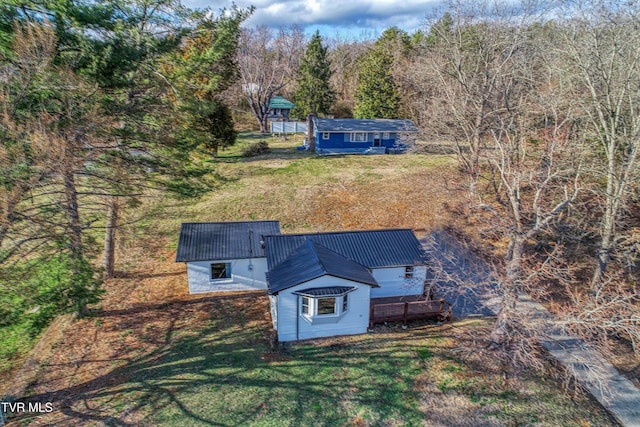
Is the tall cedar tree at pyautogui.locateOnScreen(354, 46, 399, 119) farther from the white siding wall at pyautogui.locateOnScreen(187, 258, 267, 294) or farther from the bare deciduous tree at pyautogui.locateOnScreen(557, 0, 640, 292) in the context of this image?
the white siding wall at pyautogui.locateOnScreen(187, 258, 267, 294)

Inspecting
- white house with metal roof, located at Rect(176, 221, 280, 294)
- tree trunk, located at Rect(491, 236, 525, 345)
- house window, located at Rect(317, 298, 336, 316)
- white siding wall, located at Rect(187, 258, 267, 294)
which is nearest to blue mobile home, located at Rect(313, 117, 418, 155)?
white house with metal roof, located at Rect(176, 221, 280, 294)

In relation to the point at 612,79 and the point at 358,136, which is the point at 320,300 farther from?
the point at 358,136

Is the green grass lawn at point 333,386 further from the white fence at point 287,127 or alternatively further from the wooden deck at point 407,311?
the white fence at point 287,127

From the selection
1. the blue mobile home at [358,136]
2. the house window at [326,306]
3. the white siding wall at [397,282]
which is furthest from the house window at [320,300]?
the blue mobile home at [358,136]

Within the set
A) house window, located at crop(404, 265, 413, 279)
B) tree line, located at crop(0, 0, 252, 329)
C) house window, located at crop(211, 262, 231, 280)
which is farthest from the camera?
house window, located at crop(211, 262, 231, 280)

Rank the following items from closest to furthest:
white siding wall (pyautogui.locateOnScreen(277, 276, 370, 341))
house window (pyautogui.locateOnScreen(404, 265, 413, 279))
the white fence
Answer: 1. white siding wall (pyautogui.locateOnScreen(277, 276, 370, 341))
2. house window (pyautogui.locateOnScreen(404, 265, 413, 279))
3. the white fence

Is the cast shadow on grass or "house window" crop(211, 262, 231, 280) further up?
"house window" crop(211, 262, 231, 280)
